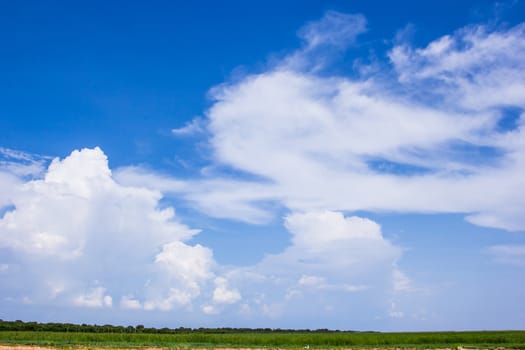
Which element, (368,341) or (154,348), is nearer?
(154,348)

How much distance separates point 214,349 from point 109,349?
446 inches

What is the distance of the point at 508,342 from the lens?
72.0m

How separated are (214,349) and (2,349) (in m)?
20.2

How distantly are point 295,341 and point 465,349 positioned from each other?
76.2 ft

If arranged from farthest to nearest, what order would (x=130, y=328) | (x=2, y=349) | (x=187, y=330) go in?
(x=187, y=330), (x=130, y=328), (x=2, y=349)

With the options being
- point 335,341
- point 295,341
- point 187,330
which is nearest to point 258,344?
point 295,341

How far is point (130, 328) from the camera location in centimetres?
10688

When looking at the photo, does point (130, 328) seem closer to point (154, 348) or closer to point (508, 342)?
point (154, 348)

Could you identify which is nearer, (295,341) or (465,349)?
(465,349)

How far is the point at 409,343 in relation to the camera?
6856 cm

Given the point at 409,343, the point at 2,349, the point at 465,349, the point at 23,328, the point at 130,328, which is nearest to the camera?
the point at 2,349

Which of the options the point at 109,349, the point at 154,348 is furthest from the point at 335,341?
the point at 109,349

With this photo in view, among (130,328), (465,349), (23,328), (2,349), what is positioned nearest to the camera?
(2,349)

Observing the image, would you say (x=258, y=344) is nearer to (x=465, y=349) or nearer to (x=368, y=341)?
(x=368, y=341)
